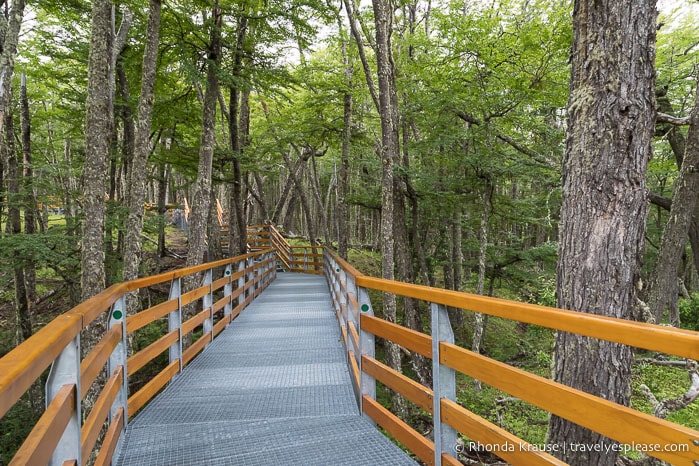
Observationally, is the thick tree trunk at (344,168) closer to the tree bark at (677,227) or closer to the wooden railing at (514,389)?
the tree bark at (677,227)

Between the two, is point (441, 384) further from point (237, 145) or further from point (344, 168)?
point (344, 168)

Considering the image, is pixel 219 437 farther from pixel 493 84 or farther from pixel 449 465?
pixel 493 84

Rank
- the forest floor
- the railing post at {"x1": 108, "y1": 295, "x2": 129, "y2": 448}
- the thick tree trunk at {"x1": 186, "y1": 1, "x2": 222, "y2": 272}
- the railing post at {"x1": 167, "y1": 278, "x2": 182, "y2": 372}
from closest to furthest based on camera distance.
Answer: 1. the railing post at {"x1": 108, "y1": 295, "x2": 129, "y2": 448}
2. the railing post at {"x1": 167, "y1": 278, "x2": 182, "y2": 372}
3. the forest floor
4. the thick tree trunk at {"x1": 186, "y1": 1, "x2": 222, "y2": 272}

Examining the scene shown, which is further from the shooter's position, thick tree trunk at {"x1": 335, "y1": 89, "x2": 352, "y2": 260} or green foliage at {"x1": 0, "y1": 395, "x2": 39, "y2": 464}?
thick tree trunk at {"x1": 335, "y1": 89, "x2": 352, "y2": 260}

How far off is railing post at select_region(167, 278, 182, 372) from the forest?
6.52ft

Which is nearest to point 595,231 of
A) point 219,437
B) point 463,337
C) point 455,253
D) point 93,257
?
point 219,437

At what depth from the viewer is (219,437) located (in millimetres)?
2799

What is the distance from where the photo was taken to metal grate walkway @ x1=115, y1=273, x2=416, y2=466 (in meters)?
2.53

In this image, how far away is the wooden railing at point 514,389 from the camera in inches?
40.6

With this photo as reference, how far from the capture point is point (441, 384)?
2016 millimetres

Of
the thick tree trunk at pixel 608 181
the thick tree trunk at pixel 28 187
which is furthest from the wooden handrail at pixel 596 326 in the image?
the thick tree trunk at pixel 28 187

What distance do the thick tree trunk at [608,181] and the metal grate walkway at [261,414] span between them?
1.46m

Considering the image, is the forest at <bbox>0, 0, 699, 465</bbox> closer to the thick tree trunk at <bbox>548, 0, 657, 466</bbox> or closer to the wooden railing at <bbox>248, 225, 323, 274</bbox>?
the thick tree trunk at <bbox>548, 0, 657, 466</bbox>

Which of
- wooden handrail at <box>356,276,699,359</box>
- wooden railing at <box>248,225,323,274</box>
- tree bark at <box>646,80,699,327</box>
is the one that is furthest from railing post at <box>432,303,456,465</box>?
wooden railing at <box>248,225,323,274</box>
